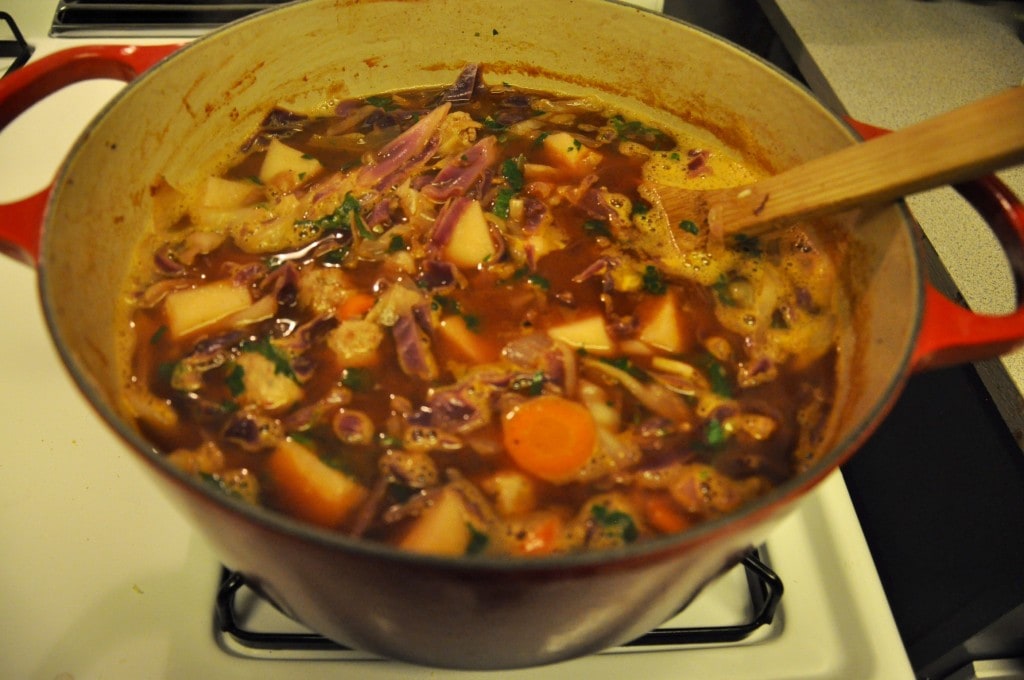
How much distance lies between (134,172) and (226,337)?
0.37 metres

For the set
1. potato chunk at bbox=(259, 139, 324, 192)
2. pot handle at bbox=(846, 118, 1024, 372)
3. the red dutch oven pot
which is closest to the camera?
the red dutch oven pot

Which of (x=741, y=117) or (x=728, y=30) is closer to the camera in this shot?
(x=741, y=117)

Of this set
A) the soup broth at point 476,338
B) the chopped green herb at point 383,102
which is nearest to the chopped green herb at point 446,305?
the soup broth at point 476,338

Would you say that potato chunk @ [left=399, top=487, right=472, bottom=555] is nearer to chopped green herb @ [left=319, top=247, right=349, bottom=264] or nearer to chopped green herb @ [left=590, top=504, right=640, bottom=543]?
chopped green herb @ [left=590, top=504, right=640, bottom=543]

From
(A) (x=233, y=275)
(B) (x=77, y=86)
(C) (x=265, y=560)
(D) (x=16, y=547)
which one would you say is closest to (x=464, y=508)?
(C) (x=265, y=560)

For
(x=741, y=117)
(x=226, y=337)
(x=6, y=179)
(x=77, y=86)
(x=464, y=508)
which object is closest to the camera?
(x=464, y=508)

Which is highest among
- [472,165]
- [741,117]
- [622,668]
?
[741,117]

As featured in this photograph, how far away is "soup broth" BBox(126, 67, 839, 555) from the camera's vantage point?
1.12 metres

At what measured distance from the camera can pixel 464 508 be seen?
108cm

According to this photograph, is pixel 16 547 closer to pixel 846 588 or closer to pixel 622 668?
pixel 622 668

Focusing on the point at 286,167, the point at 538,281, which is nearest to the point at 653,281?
the point at 538,281

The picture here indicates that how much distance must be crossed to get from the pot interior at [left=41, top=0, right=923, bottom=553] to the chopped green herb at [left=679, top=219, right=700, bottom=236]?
0.24 m

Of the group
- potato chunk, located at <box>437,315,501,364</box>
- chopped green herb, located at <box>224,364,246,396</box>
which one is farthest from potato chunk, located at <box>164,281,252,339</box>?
potato chunk, located at <box>437,315,501,364</box>

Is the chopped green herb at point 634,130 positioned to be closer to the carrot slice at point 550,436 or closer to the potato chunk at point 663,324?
the potato chunk at point 663,324
